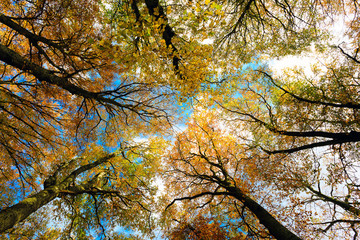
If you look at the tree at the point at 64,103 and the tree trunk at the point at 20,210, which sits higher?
the tree at the point at 64,103

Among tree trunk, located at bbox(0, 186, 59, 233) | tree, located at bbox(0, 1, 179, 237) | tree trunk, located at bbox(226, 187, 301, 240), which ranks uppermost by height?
tree, located at bbox(0, 1, 179, 237)

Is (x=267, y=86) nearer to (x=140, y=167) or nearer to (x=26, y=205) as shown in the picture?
(x=140, y=167)

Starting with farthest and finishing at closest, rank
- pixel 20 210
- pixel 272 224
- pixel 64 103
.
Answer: pixel 64 103
pixel 272 224
pixel 20 210

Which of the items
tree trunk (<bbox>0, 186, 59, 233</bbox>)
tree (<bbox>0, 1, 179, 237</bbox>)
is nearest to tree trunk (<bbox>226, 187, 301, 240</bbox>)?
tree (<bbox>0, 1, 179, 237</bbox>)

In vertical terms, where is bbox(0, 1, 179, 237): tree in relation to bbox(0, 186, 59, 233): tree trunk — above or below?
above

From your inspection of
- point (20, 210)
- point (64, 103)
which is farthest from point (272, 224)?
point (64, 103)

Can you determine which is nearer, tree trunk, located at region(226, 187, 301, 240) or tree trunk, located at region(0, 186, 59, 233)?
tree trunk, located at region(0, 186, 59, 233)

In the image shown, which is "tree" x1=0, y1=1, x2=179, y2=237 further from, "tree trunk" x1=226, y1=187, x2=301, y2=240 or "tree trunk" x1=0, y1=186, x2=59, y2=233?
"tree trunk" x1=226, y1=187, x2=301, y2=240

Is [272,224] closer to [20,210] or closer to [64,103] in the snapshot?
[20,210]

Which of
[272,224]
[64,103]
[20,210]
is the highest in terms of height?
[64,103]

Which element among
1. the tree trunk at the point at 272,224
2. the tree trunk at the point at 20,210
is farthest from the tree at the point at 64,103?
the tree trunk at the point at 272,224

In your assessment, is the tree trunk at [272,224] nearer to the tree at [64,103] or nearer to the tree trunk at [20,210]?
the tree at [64,103]

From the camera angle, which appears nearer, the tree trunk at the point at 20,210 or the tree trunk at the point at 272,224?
the tree trunk at the point at 20,210

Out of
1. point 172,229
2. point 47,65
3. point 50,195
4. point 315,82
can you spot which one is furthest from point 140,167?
point 315,82
